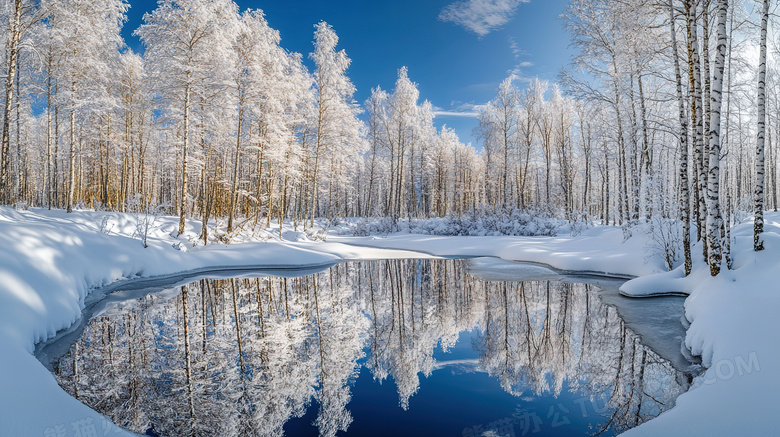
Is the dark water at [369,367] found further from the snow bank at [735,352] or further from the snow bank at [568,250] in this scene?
the snow bank at [568,250]

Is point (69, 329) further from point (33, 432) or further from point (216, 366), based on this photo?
point (33, 432)

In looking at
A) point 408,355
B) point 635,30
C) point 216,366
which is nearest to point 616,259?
point 635,30

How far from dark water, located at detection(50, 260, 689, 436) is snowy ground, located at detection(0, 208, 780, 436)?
0.49 metres

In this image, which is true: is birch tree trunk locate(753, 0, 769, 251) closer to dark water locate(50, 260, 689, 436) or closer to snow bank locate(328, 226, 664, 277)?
dark water locate(50, 260, 689, 436)

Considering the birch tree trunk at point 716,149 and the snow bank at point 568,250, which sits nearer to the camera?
the birch tree trunk at point 716,149

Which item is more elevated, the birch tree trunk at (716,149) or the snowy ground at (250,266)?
the birch tree trunk at (716,149)

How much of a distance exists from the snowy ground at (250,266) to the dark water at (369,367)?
49 cm

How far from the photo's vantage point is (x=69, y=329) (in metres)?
5.79

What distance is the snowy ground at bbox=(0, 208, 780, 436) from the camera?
Answer: 2.89 m

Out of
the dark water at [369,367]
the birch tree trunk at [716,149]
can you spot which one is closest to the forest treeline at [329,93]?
the birch tree trunk at [716,149]

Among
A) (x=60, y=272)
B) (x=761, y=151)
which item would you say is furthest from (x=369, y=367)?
(x=761, y=151)

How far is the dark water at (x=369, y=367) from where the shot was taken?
3.53 metres

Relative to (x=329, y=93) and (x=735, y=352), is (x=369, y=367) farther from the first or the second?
(x=329, y=93)

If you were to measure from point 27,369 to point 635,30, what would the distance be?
38.8ft
